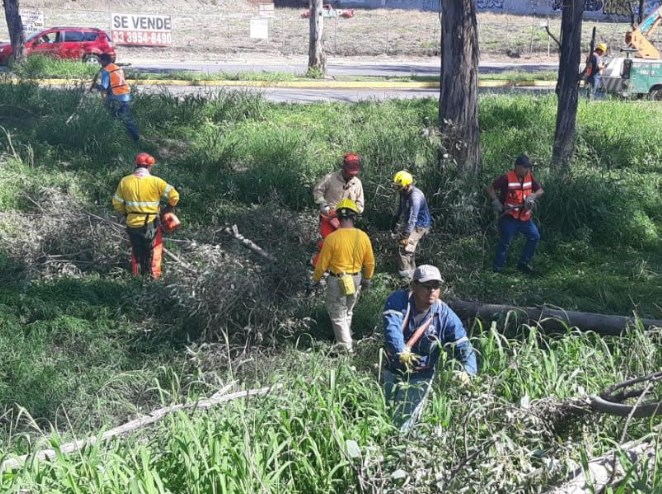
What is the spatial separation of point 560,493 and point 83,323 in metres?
5.69

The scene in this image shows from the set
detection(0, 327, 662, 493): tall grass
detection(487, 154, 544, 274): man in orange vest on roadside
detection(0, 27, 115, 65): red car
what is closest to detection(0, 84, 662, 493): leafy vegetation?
detection(0, 327, 662, 493): tall grass

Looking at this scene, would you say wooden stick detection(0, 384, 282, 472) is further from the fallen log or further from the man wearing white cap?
the fallen log

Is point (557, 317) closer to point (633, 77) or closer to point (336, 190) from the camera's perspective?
point (336, 190)

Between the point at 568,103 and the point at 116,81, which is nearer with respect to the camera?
the point at 568,103

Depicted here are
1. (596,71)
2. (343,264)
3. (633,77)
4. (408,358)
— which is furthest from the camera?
(633,77)

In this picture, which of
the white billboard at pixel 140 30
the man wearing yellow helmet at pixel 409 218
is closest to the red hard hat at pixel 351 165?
the man wearing yellow helmet at pixel 409 218

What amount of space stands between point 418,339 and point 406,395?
17.5 inches

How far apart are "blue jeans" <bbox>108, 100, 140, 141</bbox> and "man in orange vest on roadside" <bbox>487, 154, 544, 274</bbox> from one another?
6.26 m

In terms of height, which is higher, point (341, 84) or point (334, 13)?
point (334, 13)

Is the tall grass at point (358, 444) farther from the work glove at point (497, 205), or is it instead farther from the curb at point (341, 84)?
the curb at point (341, 84)

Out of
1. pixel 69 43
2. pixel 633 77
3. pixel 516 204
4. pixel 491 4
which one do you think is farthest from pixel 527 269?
pixel 491 4

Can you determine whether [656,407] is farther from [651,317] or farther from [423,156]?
[423,156]

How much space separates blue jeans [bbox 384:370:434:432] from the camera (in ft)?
17.6

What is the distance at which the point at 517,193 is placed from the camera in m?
10.0
